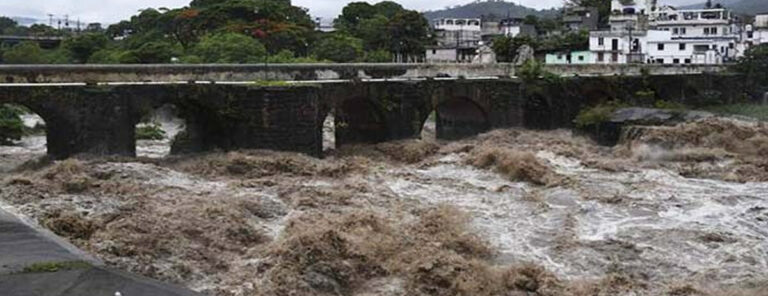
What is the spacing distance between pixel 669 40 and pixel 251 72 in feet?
113

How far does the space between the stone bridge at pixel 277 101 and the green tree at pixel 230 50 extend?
949cm

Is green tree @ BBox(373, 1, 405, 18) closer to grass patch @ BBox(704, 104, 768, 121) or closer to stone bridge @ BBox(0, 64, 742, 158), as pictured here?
grass patch @ BBox(704, 104, 768, 121)

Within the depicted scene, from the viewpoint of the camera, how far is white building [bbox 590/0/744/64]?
164 feet

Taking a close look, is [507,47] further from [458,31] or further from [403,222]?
[403,222]

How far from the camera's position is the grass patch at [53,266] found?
7.59 m

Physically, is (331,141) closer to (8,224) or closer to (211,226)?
(211,226)

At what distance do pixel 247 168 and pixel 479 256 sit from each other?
27.0ft

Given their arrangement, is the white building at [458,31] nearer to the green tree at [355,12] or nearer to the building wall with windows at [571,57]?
the green tree at [355,12]

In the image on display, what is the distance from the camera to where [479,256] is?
13641 millimetres

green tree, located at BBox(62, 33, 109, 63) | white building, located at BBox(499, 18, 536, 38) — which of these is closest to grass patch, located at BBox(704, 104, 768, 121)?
white building, located at BBox(499, 18, 536, 38)

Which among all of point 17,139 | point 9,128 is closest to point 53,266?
point 9,128

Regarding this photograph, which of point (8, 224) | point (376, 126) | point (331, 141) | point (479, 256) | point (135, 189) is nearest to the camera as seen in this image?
point (8, 224)

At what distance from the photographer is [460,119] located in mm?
31062

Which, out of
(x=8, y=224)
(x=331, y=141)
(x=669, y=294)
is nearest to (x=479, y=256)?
(x=669, y=294)
